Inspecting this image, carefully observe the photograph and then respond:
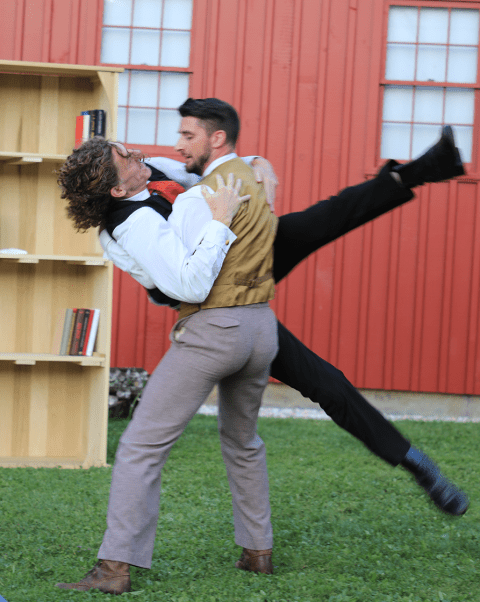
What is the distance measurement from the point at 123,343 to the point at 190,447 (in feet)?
6.67

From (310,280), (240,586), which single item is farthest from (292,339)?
(310,280)

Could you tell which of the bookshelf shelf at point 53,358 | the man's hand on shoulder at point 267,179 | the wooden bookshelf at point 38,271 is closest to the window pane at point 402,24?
the wooden bookshelf at point 38,271

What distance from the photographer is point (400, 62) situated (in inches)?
269

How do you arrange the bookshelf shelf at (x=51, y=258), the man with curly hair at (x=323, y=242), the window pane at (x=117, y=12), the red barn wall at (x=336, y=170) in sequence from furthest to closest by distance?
the window pane at (x=117, y=12) → the red barn wall at (x=336, y=170) → the bookshelf shelf at (x=51, y=258) → the man with curly hair at (x=323, y=242)

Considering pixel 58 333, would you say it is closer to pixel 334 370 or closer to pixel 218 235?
pixel 334 370

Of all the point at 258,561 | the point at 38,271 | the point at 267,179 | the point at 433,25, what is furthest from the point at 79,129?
the point at 433,25

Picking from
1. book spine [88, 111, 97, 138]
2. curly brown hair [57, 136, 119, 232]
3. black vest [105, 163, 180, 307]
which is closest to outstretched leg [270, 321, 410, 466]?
black vest [105, 163, 180, 307]

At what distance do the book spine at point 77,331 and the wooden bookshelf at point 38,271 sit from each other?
9.1 inches

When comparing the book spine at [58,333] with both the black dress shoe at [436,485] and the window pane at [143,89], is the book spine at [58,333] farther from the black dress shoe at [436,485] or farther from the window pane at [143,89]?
the window pane at [143,89]

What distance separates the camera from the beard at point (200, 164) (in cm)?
250

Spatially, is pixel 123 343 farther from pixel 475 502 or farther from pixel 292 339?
pixel 292 339

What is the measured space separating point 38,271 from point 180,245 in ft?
9.06

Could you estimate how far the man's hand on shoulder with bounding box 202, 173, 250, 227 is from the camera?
2.30 meters

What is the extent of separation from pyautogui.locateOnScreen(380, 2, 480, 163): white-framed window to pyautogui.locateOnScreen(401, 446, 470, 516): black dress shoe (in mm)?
4684
